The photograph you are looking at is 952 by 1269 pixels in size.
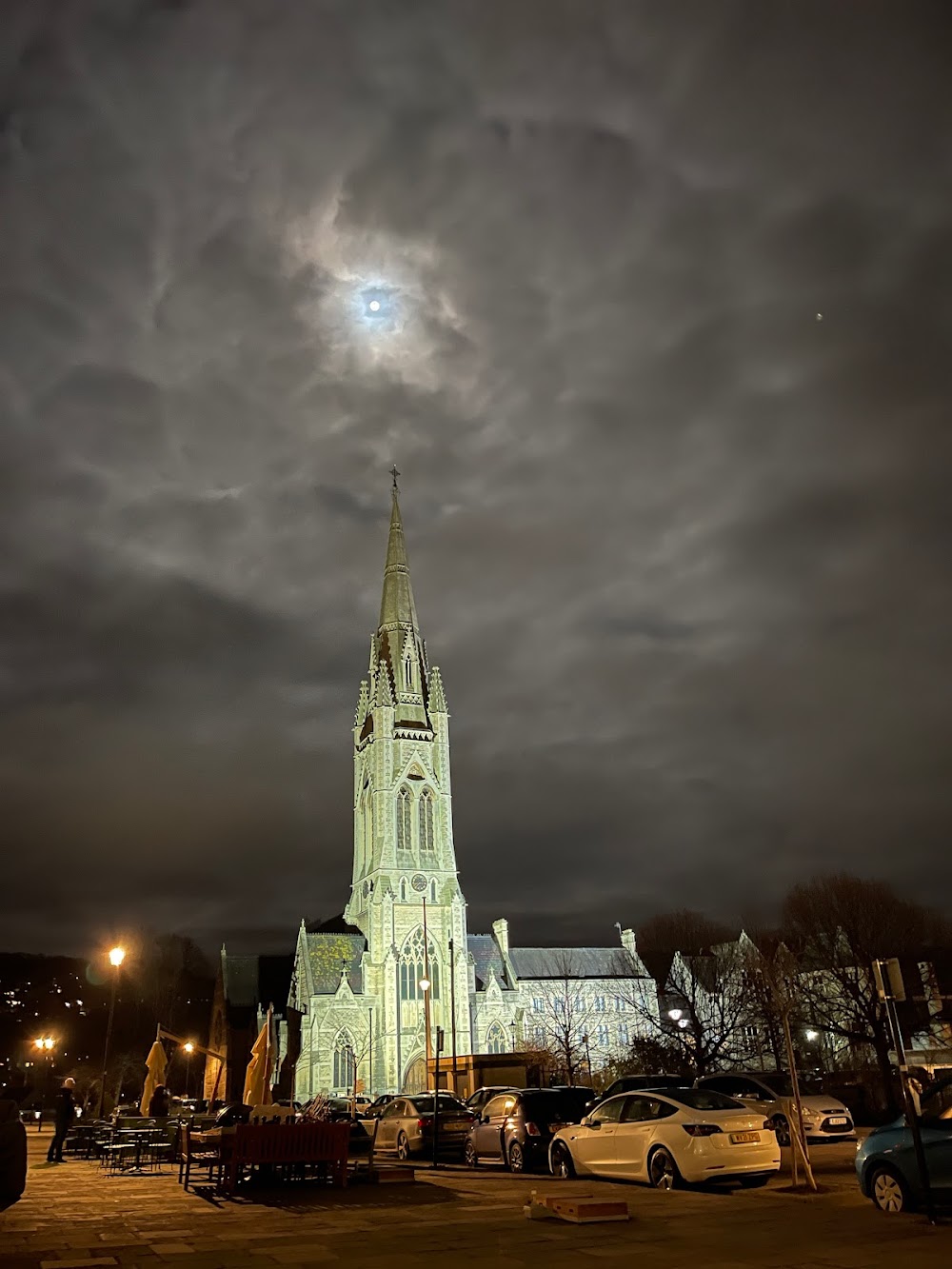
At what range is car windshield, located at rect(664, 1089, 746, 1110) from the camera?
13969 mm

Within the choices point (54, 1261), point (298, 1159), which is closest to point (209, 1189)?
point (298, 1159)

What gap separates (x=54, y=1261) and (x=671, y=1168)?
877 cm

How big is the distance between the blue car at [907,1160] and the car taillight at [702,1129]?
2.23m

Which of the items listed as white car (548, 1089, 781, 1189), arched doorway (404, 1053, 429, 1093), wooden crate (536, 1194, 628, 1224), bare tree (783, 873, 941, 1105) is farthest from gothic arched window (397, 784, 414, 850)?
wooden crate (536, 1194, 628, 1224)

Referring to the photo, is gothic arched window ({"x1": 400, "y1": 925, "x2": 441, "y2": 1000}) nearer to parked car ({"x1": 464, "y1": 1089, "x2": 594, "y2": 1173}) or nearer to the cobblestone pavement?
parked car ({"x1": 464, "y1": 1089, "x2": 594, "y2": 1173})

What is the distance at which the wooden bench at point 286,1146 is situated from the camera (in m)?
13.9

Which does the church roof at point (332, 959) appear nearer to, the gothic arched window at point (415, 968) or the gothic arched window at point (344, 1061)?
the gothic arched window at point (344, 1061)

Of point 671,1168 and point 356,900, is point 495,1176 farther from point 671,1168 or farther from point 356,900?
point 356,900

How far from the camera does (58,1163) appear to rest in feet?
72.7

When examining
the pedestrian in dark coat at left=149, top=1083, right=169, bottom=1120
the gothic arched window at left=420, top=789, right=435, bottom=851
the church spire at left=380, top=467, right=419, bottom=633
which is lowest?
the pedestrian in dark coat at left=149, top=1083, right=169, bottom=1120

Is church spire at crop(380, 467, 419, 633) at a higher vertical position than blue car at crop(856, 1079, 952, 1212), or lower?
higher

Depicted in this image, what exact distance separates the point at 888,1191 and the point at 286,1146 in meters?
8.59

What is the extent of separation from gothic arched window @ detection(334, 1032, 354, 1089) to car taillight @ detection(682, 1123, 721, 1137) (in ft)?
228

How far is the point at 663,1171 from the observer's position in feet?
45.2
